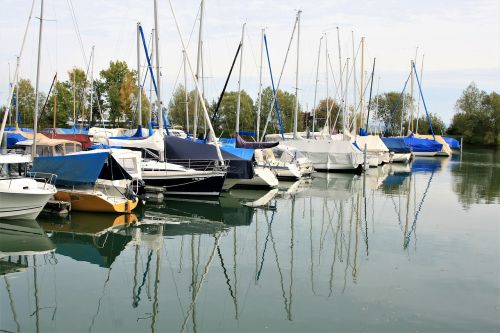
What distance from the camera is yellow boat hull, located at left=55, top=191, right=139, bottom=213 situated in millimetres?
20156

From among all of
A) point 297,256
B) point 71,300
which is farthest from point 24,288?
point 297,256

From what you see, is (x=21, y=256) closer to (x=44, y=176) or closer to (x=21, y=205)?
(x=21, y=205)

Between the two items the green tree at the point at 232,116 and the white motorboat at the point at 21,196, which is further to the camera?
the green tree at the point at 232,116

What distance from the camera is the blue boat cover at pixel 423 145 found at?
72562 millimetres

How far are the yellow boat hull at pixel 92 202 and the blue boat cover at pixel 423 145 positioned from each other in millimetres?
57847

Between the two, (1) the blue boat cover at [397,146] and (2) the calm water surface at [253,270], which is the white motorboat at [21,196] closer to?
(2) the calm water surface at [253,270]

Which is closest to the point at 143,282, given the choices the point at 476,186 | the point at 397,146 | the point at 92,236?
the point at 92,236

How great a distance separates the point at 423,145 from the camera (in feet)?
240

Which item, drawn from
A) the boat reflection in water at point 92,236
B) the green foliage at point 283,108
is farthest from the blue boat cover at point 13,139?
the green foliage at point 283,108

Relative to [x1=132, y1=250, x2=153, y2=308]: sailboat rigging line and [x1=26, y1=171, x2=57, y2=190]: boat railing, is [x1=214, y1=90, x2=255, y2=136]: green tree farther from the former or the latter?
[x1=132, y1=250, x2=153, y2=308]: sailboat rigging line

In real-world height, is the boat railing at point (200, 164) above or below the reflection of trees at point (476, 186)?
above

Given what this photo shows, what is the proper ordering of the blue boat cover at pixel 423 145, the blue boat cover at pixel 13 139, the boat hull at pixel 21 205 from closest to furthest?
the boat hull at pixel 21 205 < the blue boat cover at pixel 13 139 < the blue boat cover at pixel 423 145

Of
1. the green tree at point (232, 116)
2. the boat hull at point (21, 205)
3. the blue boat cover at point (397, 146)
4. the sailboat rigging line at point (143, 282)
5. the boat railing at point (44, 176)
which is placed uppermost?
the green tree at point (232, 116)

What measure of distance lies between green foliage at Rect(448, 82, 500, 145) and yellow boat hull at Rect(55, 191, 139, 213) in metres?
101
